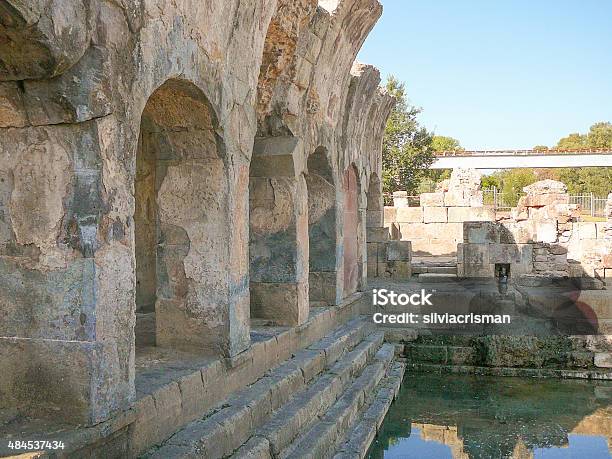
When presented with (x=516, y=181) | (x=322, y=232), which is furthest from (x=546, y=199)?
(x=516, y=181)

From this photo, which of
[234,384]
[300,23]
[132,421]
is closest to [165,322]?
[234,384]

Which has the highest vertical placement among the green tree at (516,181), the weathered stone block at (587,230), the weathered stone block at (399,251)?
the green tree at (516,181)

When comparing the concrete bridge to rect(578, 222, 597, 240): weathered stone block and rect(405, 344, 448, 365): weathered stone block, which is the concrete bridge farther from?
rect(405, 344, 448, 365): weathered stone block

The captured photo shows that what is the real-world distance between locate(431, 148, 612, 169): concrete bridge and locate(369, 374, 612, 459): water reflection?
96.0 ft

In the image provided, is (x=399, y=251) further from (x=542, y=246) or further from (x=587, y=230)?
(x=587, y=230)

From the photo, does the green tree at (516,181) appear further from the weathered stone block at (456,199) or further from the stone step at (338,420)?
the stone step at (338,420)

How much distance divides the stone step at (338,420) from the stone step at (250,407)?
32 cm

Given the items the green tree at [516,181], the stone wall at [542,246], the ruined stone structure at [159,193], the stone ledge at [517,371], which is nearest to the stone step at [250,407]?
the ruined stone structure at [159,193]

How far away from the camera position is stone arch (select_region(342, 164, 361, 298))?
34.1 ft

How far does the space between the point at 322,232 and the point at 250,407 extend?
4590 mm

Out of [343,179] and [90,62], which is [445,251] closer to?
[343,179]

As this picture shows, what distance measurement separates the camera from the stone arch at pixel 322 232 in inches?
356

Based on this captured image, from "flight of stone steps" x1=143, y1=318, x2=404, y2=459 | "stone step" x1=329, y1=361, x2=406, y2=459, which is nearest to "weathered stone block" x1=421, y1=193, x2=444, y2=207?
"stone step" x1=329, y1=361, x2=406, y2=459

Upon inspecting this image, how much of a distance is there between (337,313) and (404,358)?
1.83 metres
